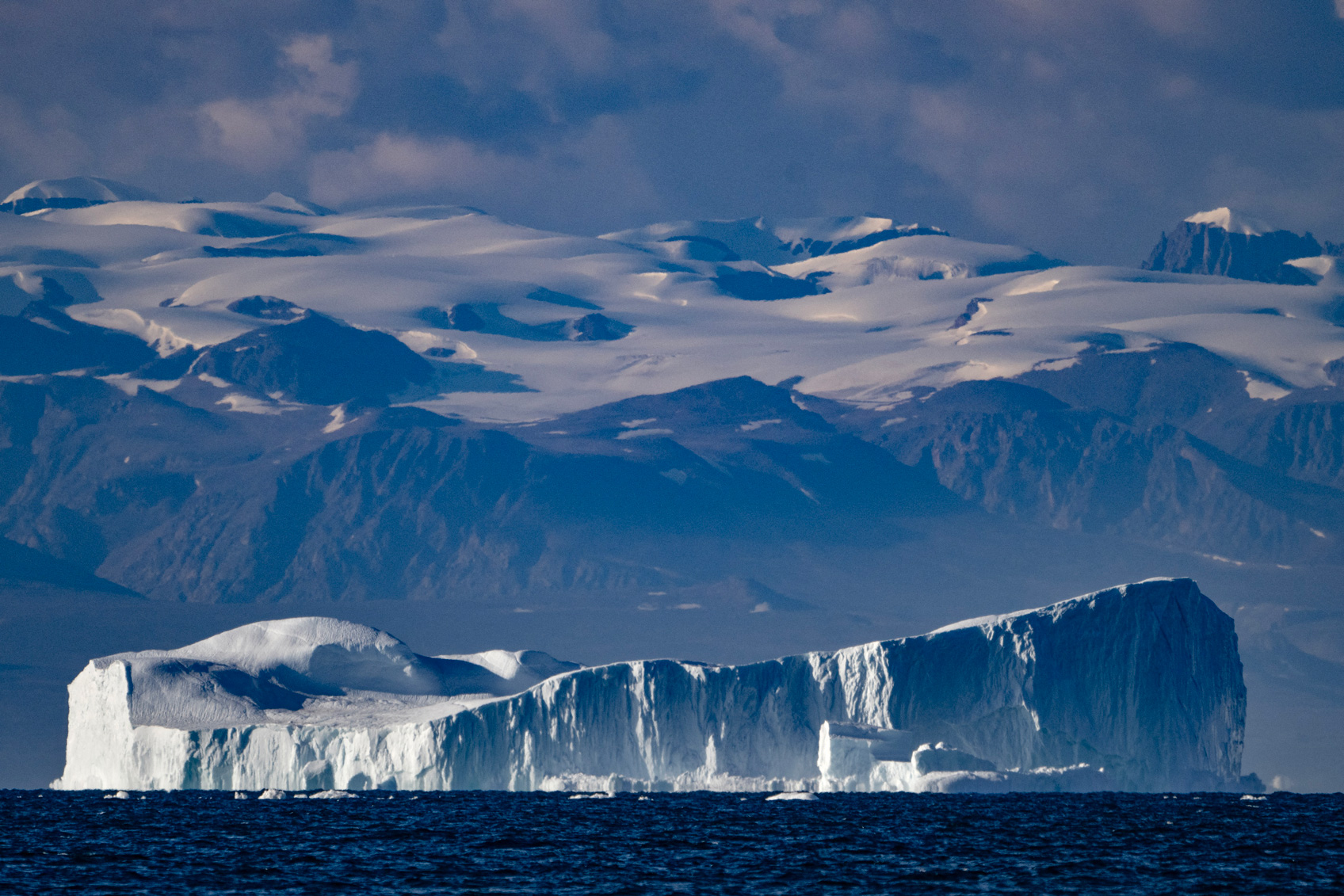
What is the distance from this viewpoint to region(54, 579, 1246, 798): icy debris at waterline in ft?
317

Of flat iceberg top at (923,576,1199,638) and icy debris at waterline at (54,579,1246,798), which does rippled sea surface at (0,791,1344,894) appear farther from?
flat iceberg top at (923,576,1199,638)

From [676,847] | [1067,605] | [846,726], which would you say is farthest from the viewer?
[1067,605]

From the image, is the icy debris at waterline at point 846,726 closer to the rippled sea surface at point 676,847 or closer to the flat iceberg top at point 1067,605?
the flat iceberg top at point 1067,605

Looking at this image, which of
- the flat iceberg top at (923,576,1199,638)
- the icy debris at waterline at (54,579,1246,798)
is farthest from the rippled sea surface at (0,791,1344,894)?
the flat iceberg top at (923,576,1199,638)

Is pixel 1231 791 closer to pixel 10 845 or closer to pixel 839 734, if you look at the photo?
pixel 839 734

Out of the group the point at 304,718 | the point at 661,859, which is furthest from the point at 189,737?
the point at 661,859

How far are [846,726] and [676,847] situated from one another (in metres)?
28.3

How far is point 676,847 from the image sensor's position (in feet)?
221

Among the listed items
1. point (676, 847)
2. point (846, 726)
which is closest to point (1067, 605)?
point (846, 726)

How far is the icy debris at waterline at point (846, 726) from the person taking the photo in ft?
317

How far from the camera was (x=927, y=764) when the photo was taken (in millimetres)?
92062

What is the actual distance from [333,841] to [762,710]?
34907mm

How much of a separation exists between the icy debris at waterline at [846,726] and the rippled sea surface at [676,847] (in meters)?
2.39

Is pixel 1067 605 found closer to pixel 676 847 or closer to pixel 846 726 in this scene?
pixel 846 726
